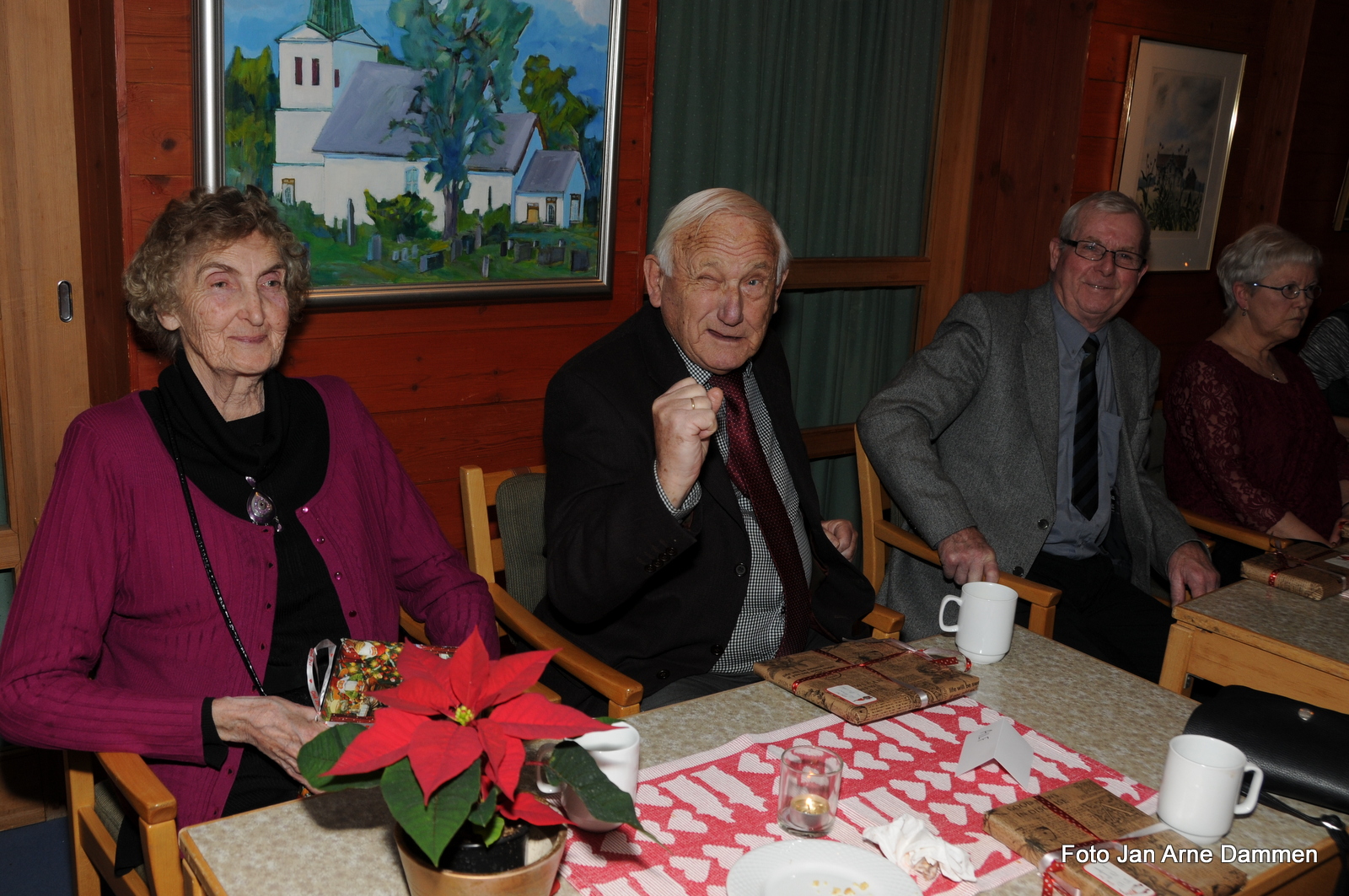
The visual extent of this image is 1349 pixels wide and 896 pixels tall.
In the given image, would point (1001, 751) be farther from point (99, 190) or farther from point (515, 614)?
point (99, 190)

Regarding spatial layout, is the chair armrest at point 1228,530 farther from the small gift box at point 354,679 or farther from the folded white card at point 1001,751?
the small gift box at point 354,679

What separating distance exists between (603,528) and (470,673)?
0.83 meters

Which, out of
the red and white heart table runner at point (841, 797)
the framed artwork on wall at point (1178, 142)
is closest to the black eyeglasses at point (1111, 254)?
the framed artwork on wall at point (1178, 142)

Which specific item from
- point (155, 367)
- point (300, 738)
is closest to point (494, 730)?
point (300, 738)

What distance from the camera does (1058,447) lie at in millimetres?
2705

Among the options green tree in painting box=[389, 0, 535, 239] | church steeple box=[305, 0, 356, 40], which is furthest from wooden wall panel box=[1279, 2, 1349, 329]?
church steeple box=[305, 0, 356, 40]

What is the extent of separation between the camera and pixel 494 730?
2.98ft

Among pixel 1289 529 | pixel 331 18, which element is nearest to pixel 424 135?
pixel 331 18

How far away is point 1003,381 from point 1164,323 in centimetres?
193

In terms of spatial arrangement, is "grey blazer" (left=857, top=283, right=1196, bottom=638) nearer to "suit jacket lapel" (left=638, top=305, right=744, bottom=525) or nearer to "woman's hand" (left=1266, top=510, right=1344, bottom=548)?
"woman's hand" (left=1266, top=510, right=1344, bottom=548)

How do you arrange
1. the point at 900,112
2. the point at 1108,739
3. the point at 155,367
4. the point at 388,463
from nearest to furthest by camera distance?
1. the point at 1108,739
2. the point at 388,463
3. the point at 155,367
4. the point at 900,112

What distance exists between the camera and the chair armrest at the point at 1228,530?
8.86 feet

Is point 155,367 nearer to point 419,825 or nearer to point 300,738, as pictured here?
point 300,738

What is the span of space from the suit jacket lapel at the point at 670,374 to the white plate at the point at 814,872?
0.89 meters
